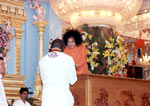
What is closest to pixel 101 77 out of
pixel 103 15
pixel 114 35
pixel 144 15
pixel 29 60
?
pixel 114 35

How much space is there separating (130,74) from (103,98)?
1348 centimetres

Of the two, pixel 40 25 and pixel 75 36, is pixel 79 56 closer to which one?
pixel 75 36

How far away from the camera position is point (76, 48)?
5.53 m

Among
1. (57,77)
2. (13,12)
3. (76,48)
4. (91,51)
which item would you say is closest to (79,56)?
(76,48)

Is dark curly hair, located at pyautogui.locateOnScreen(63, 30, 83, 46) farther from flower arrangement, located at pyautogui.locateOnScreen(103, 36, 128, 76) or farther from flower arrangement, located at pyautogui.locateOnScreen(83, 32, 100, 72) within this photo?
flower arrangement, located at pyautogui.locateOnScreen(103, 36, 128, 76)

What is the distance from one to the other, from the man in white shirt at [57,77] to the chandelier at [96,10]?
2.99 meters

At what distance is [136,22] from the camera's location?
11.6 metres

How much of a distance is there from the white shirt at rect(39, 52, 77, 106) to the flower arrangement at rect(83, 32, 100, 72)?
1.87 metres

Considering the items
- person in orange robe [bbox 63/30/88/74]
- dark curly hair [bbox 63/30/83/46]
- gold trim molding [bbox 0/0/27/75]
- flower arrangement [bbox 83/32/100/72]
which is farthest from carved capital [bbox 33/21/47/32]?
dark curly hair [bbox 63/30/83/46]

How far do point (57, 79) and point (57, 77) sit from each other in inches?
0.9

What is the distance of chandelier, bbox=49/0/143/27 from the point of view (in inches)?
285

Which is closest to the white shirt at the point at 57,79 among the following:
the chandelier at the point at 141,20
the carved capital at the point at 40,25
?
the carved capital at the point at 40,25

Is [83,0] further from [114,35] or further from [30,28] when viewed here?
[30,28]

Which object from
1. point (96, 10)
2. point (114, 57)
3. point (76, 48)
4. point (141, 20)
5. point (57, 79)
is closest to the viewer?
point (57, 79)
